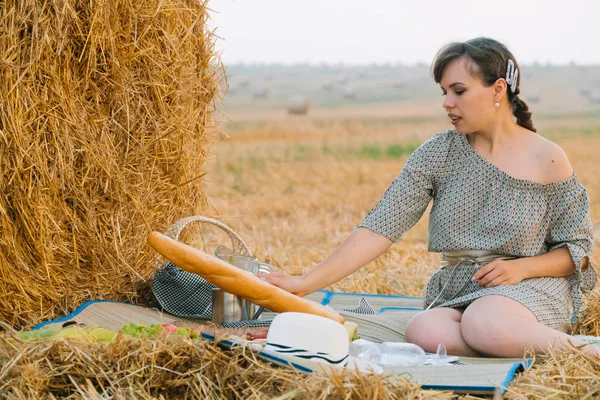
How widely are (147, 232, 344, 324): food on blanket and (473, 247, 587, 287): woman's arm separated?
0.64 metres

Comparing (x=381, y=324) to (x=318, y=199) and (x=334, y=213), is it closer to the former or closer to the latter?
(x=334, y=213)

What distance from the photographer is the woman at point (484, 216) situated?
337cm

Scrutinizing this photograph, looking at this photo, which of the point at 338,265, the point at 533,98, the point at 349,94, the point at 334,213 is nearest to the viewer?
the point at 338,265

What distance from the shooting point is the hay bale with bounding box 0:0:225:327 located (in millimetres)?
3195

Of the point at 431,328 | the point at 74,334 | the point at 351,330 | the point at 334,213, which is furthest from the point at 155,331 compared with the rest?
the point at 334,213

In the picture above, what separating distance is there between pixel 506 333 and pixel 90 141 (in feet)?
6.16

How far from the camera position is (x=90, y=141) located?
3477mm

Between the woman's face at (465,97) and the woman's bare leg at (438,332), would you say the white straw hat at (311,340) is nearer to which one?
the woman's bare leg at (438,332)

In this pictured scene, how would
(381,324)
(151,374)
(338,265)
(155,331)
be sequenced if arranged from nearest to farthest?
(151,374) < (155,331) < (338,265) < (381,324)

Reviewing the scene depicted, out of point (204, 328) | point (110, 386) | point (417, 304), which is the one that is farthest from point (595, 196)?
point (110, 386)

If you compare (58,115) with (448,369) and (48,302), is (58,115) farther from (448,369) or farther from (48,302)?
(448,369)

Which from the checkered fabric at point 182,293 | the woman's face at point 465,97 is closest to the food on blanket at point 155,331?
the checkered fabric at point 182,293

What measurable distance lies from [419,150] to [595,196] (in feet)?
20.4

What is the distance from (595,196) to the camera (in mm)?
9203
